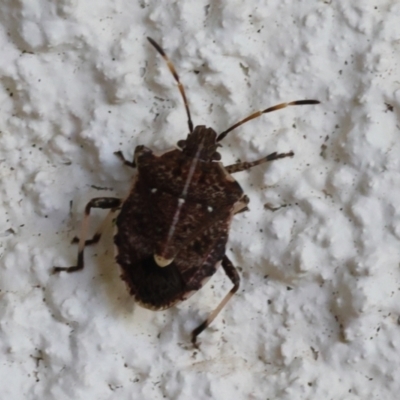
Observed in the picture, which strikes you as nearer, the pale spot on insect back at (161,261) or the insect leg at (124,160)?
the pale spot on insect back at (161,261)

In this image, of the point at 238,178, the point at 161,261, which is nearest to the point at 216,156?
Result: the point at 238,178

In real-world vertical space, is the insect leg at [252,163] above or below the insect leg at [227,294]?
above

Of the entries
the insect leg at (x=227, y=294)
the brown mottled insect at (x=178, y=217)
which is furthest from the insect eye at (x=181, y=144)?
the insect leg at (x=227, y=294)

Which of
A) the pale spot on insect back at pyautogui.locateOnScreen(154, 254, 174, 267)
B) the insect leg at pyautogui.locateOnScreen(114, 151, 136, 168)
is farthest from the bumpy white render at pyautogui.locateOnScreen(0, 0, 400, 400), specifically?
the pale spot on insect back at pyautogui.locateOnScreen(154, 254, 174, 267)

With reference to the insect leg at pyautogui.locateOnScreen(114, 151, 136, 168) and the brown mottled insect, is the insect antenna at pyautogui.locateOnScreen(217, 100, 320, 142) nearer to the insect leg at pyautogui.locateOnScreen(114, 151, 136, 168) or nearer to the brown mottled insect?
the brown mottled insect

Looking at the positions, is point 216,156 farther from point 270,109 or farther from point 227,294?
point 227,294

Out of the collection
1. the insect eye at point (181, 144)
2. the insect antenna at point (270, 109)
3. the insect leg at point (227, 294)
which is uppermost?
the insect antenna at point (270, 109)

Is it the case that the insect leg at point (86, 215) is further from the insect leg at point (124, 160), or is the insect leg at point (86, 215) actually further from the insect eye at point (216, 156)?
the insect eye at point (216, 156)
